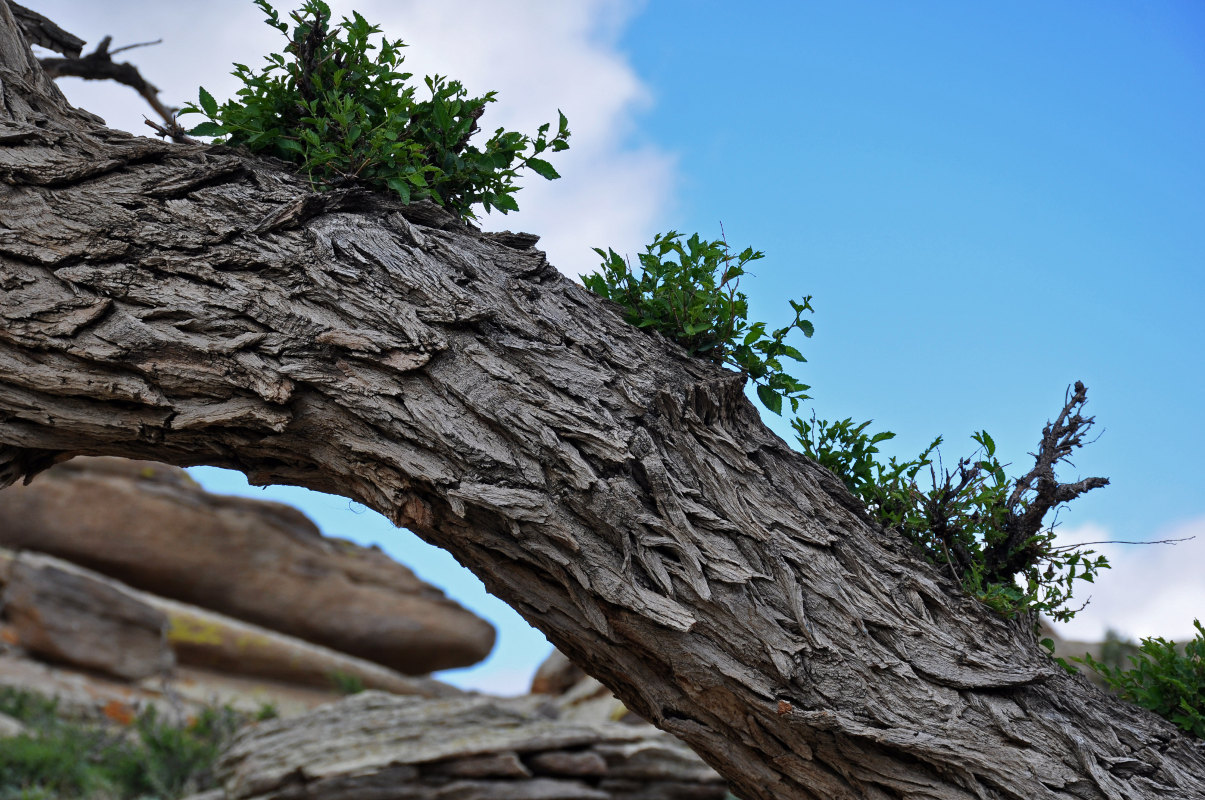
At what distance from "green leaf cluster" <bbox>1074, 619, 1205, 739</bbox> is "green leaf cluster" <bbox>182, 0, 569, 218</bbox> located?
311cm

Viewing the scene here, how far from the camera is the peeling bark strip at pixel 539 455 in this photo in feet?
9.06

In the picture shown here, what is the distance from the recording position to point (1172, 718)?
3436mm

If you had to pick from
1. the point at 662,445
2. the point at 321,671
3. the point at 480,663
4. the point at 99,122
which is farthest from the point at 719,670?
the point at 480,663

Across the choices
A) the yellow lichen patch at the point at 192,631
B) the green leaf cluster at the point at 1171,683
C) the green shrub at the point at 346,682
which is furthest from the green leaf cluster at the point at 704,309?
the yellow lichen patch at the point at 192,631

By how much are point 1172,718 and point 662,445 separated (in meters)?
2.37

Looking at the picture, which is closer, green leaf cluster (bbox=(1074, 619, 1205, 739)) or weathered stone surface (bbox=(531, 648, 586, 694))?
green leaf cluster (bbox=(1074, 619, 1205, 739))

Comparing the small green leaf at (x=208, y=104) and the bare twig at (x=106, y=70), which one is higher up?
the bare twig at (x=106, y=70)

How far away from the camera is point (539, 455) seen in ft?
9.16

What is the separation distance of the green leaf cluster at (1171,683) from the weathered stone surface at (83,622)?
1407cm

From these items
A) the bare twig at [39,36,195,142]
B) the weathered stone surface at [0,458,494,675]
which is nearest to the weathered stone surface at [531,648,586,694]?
the weathered stone surface at [0,458,494,675]

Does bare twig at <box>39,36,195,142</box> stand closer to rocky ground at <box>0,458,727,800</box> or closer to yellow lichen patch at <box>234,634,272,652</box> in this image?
rocky ground at <box>0,458,727,800</box>

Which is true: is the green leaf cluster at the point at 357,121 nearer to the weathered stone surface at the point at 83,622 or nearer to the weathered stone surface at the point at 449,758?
the weathered stone surface at the point at 449,758

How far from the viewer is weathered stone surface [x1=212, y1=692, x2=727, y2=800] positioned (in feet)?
24.9

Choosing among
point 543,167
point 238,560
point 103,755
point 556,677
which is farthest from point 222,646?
point 543,167
